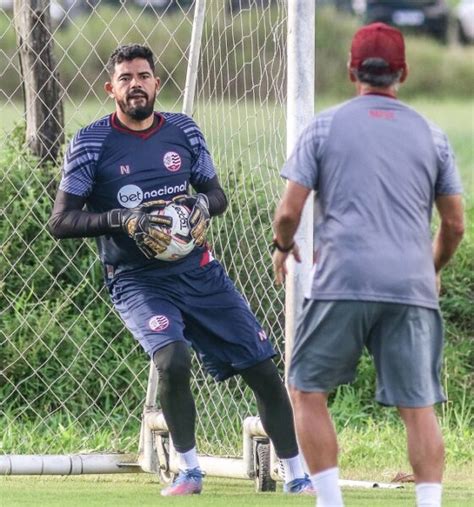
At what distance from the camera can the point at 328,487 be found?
5766 millimetres

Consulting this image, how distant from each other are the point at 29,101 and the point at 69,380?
177cm

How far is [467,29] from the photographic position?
1454 inches

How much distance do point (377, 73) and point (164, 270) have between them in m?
1.91

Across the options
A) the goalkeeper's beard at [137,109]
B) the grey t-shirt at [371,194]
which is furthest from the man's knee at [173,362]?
the grey t-shirt at [371,194]

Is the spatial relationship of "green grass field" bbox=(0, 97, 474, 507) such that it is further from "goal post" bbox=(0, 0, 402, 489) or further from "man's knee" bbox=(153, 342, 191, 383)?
"man's knee" bbox=(153, 342, 191, 383)

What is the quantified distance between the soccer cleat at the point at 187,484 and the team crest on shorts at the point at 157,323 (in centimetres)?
70

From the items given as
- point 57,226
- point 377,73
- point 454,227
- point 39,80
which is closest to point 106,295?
point 39,80

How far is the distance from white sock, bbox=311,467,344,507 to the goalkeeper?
1.46 metres

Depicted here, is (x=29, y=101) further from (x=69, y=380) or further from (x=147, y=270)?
(x=147, y=270)

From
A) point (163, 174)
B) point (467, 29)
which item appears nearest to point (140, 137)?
point (163, 174)

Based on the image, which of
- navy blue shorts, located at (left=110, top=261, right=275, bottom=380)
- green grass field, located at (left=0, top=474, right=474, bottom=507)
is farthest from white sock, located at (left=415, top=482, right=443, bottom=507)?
navy blue shorts, located at (left=110, top=261, right=275, bottom=380)

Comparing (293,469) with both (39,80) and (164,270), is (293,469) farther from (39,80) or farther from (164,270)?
(39,80)

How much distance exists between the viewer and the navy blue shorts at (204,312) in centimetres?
723

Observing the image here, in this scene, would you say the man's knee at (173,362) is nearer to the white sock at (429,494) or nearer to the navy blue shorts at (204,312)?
the navy blue shorts at (204,312)
